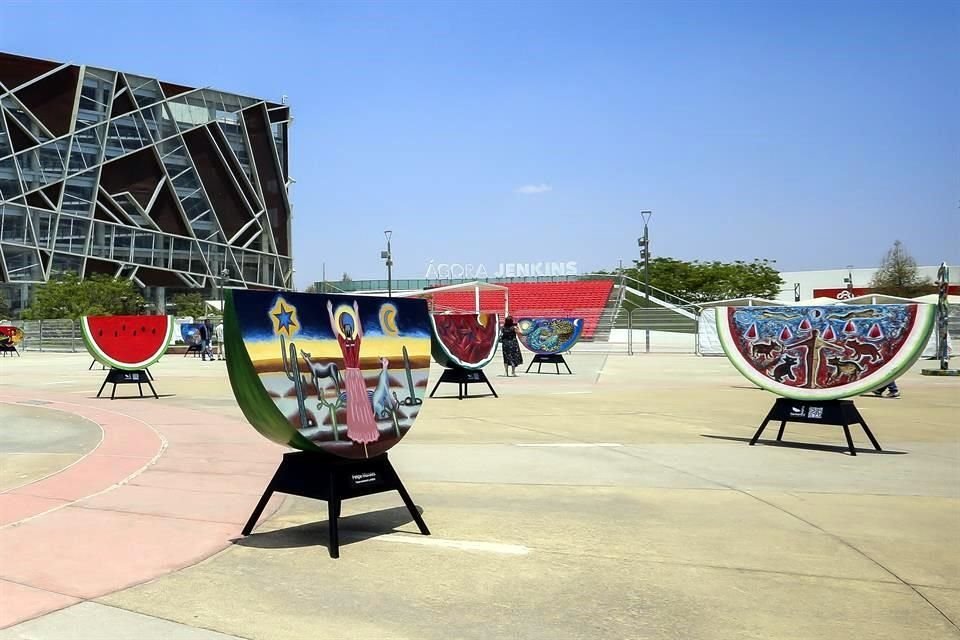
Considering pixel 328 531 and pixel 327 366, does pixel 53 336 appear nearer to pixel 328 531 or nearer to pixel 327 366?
pixel 328 531

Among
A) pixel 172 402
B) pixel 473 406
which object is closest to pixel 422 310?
pixel 473 406

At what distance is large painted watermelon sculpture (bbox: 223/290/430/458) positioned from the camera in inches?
216

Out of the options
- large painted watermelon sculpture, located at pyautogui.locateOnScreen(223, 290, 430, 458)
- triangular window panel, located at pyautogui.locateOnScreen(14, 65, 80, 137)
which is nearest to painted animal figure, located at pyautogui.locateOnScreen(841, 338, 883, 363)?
large painted watermelon sculpture, located at pyautogui.locateOnScreen(223, 290, 430, 458)

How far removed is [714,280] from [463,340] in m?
74.8

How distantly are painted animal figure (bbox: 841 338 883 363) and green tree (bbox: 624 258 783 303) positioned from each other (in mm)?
75066

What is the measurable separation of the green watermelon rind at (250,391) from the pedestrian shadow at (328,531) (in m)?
0.78

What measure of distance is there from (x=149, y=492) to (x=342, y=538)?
254 cm

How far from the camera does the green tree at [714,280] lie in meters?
85.0

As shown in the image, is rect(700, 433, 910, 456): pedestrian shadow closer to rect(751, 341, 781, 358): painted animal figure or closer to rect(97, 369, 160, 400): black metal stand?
rect(751, 341, 781, 358): painted animal figure

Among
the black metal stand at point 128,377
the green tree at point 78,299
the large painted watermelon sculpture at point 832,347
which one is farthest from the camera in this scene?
the green tree at point 78,299

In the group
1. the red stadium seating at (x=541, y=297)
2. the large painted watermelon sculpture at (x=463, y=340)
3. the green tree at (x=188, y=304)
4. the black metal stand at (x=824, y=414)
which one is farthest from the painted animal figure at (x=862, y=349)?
the green tree at (x=188, y=304)

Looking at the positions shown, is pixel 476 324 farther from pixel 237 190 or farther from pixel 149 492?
pixel 237 190

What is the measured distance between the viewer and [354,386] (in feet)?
20.2

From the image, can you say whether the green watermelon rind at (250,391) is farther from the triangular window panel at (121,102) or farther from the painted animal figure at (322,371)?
the triangular window panel at (121,102)
